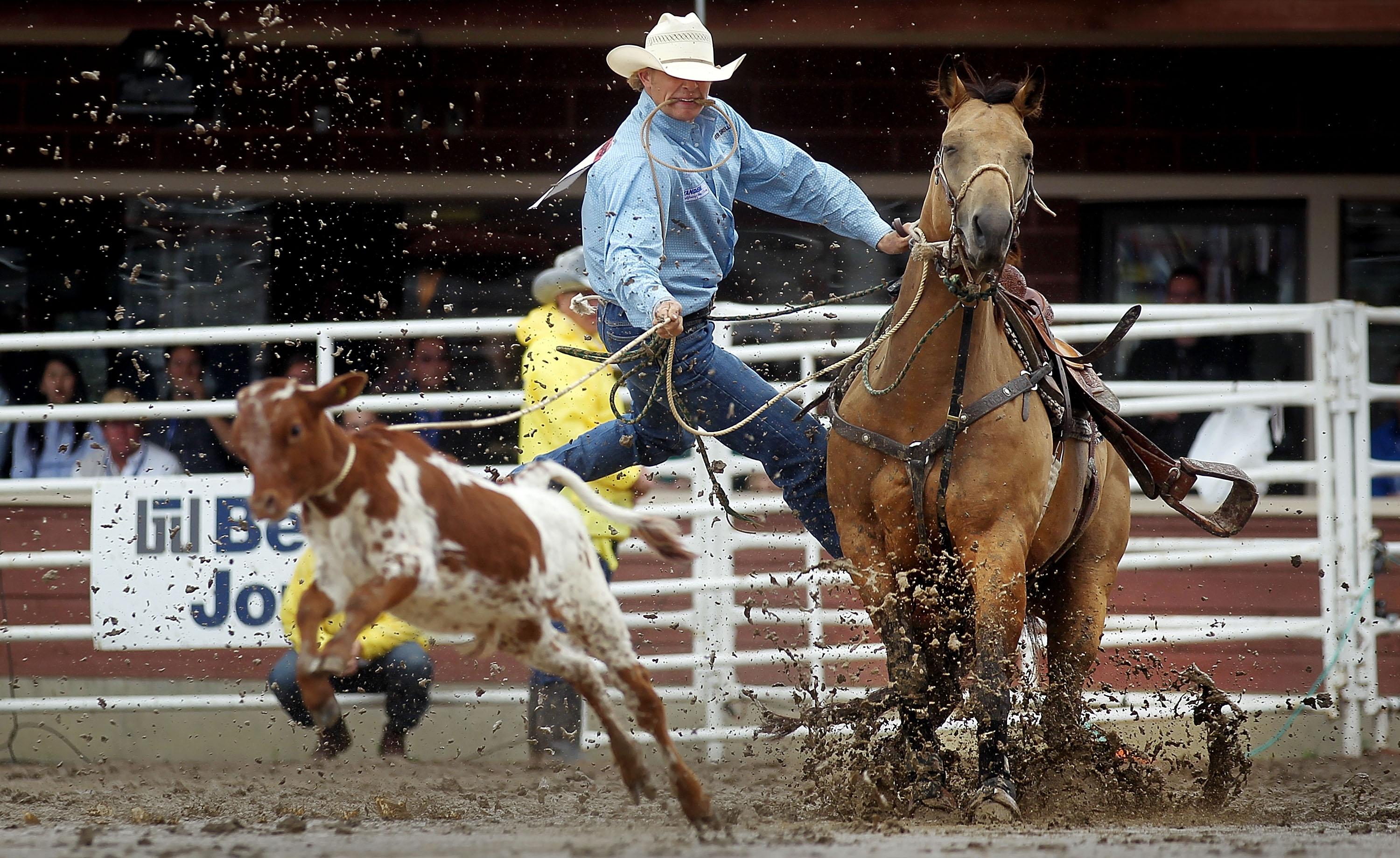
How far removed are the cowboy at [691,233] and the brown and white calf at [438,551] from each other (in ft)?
3.53

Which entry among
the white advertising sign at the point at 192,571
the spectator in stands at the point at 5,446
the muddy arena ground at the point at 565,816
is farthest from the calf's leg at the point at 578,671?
the spectator in stands at the point at 5,446

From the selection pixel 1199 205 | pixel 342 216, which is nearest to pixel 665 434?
pixel 342 216

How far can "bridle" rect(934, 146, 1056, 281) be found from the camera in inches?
158

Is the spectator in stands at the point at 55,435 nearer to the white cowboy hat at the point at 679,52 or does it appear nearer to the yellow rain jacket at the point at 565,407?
the yellow rain jacket at the point at 565,407

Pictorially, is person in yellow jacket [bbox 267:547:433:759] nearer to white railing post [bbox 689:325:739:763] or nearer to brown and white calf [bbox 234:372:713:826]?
A: white railing post [bbox 689:325:739:763]

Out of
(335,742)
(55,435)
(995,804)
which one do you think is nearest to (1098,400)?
(995,804)

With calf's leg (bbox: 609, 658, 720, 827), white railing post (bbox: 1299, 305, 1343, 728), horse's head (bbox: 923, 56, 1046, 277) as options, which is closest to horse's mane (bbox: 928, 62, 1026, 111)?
horse's head (bbox: 923, 56, 1046, 277)

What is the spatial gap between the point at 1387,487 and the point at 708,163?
194 inches

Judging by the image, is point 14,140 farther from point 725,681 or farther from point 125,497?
point 725,681

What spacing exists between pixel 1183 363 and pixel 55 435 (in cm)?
599

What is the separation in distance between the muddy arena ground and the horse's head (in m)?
1.61

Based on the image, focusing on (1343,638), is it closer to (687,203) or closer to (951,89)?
(951,89)

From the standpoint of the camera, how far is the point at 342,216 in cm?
852

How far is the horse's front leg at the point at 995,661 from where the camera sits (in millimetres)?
4238
